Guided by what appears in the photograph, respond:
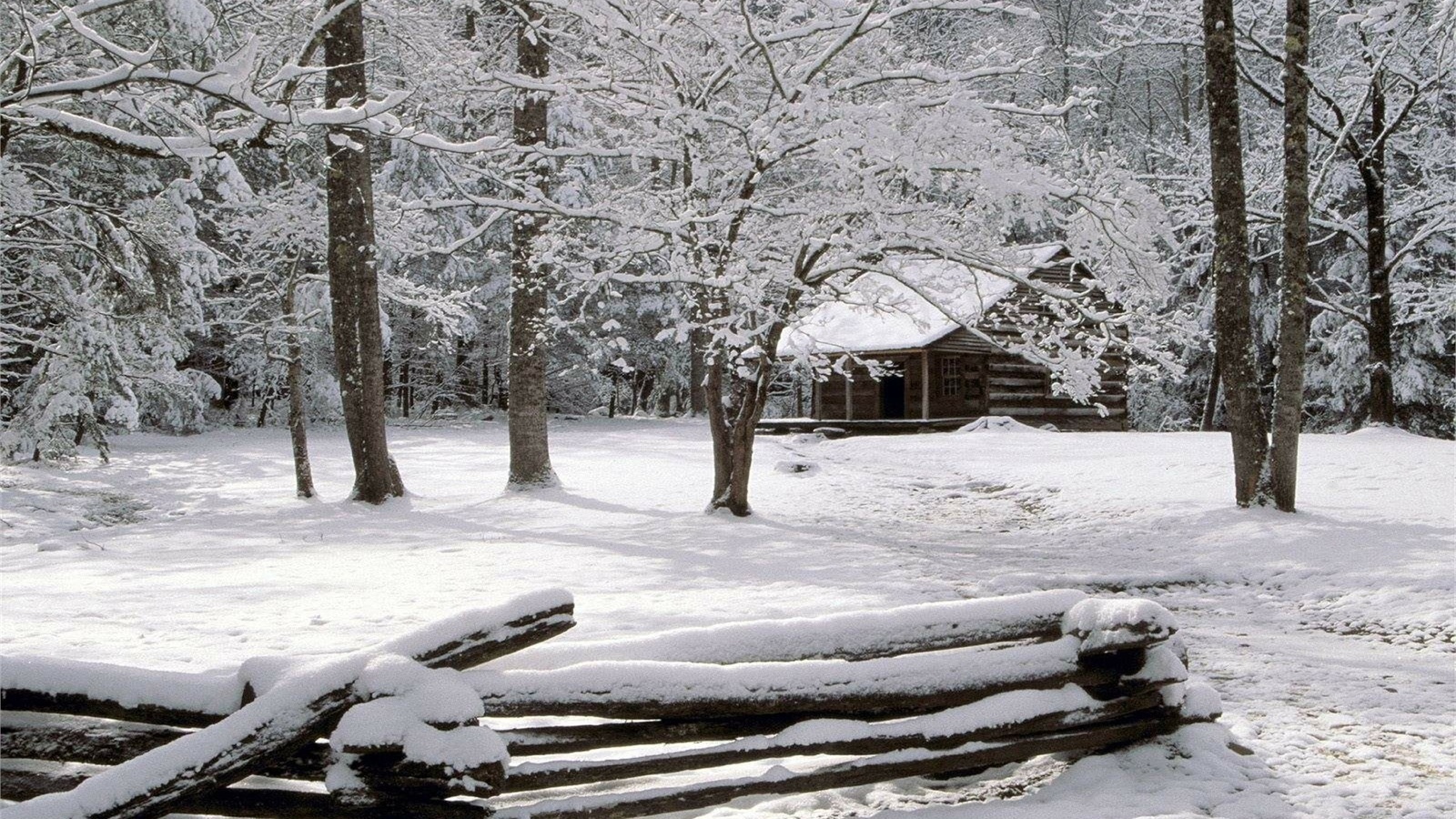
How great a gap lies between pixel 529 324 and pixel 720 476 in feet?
11.6

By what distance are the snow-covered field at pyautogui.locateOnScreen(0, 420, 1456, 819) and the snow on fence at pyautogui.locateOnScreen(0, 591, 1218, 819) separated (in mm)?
294

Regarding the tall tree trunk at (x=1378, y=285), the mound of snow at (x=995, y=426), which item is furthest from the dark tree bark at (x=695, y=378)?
the tall tree trunk at (x=1378, y=285)

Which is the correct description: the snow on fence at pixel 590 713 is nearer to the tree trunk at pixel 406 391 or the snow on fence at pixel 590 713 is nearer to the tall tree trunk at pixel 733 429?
the tall tree trunk at pixel 733 429

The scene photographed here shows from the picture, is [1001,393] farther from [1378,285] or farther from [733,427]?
[733,427]

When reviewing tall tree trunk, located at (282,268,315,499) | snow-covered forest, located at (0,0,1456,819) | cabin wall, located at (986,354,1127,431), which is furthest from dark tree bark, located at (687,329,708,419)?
tall tree trunk, located at (282,268,315,499)

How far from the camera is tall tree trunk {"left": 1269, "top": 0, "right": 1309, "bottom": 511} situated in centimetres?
1114

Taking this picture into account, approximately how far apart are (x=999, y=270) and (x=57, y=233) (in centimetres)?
1050

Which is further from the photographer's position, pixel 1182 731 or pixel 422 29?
pixel 422 29

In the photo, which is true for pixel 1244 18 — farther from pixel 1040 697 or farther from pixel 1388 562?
pixel 1040 697

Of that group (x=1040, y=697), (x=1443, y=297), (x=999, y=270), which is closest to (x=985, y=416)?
(x=1443, y=297)

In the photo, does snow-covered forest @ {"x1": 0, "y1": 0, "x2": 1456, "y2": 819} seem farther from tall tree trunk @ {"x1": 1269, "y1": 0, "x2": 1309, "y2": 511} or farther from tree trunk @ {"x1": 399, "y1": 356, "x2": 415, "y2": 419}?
tree trunk @ {"x1": 399, "y1": 356, "x2": 415, "y2": 419}

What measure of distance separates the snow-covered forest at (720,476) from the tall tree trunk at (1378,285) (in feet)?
0.40

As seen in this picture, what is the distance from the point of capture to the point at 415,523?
469 inches

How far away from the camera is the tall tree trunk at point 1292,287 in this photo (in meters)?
11.1
